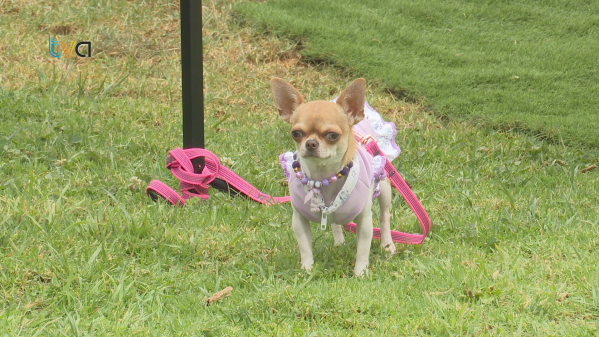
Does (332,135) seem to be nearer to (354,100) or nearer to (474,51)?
(354,100)

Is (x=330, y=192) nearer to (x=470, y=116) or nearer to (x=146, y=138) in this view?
(x=146, y=138)

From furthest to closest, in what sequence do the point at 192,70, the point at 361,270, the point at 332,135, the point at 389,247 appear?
the point at 192,70 < the point at 389,247 < the point at 361,270 < the point at 332,135

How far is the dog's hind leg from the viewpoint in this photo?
3938mm

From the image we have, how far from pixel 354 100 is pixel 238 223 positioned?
1.34m

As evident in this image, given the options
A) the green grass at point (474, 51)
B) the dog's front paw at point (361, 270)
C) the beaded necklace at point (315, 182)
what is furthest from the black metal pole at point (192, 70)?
the green grass at point (474, 51)

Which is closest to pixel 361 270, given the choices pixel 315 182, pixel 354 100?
pixel 315 182

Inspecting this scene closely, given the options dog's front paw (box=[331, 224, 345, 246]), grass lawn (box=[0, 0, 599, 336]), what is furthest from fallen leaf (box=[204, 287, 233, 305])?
dog's front paw (box=[331, 224, 345, 246])

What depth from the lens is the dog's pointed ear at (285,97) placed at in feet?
11.2

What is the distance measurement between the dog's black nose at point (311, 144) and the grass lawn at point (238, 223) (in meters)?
0.68

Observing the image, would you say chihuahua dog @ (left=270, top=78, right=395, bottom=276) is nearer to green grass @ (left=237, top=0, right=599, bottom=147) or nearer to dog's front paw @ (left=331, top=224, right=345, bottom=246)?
dog's front paw @ (left=331, top=224, right=345, bottom=246)

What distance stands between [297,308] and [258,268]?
577mm

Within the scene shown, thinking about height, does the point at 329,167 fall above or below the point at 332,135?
below

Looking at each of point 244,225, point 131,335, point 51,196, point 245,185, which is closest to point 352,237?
point 244,225

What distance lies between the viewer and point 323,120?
3.21 metres
